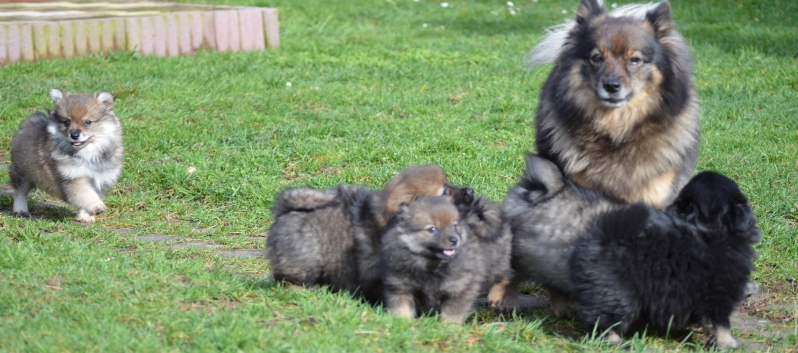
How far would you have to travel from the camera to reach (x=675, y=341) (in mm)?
4715

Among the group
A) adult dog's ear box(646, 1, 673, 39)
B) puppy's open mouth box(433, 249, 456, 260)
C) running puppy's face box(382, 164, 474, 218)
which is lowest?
puppy's open mouth box(433, 249, 456, 260)

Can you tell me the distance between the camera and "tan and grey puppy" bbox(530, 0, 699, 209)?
4.82 meters

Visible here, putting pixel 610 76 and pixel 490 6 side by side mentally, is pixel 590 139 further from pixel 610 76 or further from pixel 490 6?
pixel 490 6

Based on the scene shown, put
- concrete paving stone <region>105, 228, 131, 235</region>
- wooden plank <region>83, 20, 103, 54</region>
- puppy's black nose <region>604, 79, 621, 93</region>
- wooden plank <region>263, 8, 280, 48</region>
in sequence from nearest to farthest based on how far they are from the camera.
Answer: puppy's black nose <region>604, 79, 621, 93</region> → concrete paving stone <region>105, 228, 131, 235</region> → wooden plank <region>83, 20, 103, 54</region> → wooden plank <region>263, 8, 280, 48</region>

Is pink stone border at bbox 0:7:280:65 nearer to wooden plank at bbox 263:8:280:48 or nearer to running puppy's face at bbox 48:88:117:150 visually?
wooden plank at bbox 263:8:280:48

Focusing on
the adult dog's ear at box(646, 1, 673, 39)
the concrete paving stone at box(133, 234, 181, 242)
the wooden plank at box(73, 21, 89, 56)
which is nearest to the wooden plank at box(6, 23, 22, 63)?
the wooden plank at box(73, 21, 89, 56)

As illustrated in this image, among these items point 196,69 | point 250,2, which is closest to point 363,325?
point 196,69

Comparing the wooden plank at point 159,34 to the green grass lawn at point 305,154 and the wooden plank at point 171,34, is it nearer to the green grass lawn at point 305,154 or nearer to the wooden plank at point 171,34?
the wooden plank at point 171,34

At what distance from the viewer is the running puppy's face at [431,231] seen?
4422 millimetres

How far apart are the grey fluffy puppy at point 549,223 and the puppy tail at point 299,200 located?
44.4 inches

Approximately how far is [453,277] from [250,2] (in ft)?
40.9

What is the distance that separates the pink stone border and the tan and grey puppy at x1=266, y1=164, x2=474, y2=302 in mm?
7100

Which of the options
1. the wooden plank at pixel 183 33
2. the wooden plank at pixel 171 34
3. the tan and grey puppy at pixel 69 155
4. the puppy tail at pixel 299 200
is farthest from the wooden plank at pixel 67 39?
the puppy tail at pixel 299 200

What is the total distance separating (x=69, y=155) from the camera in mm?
6992
